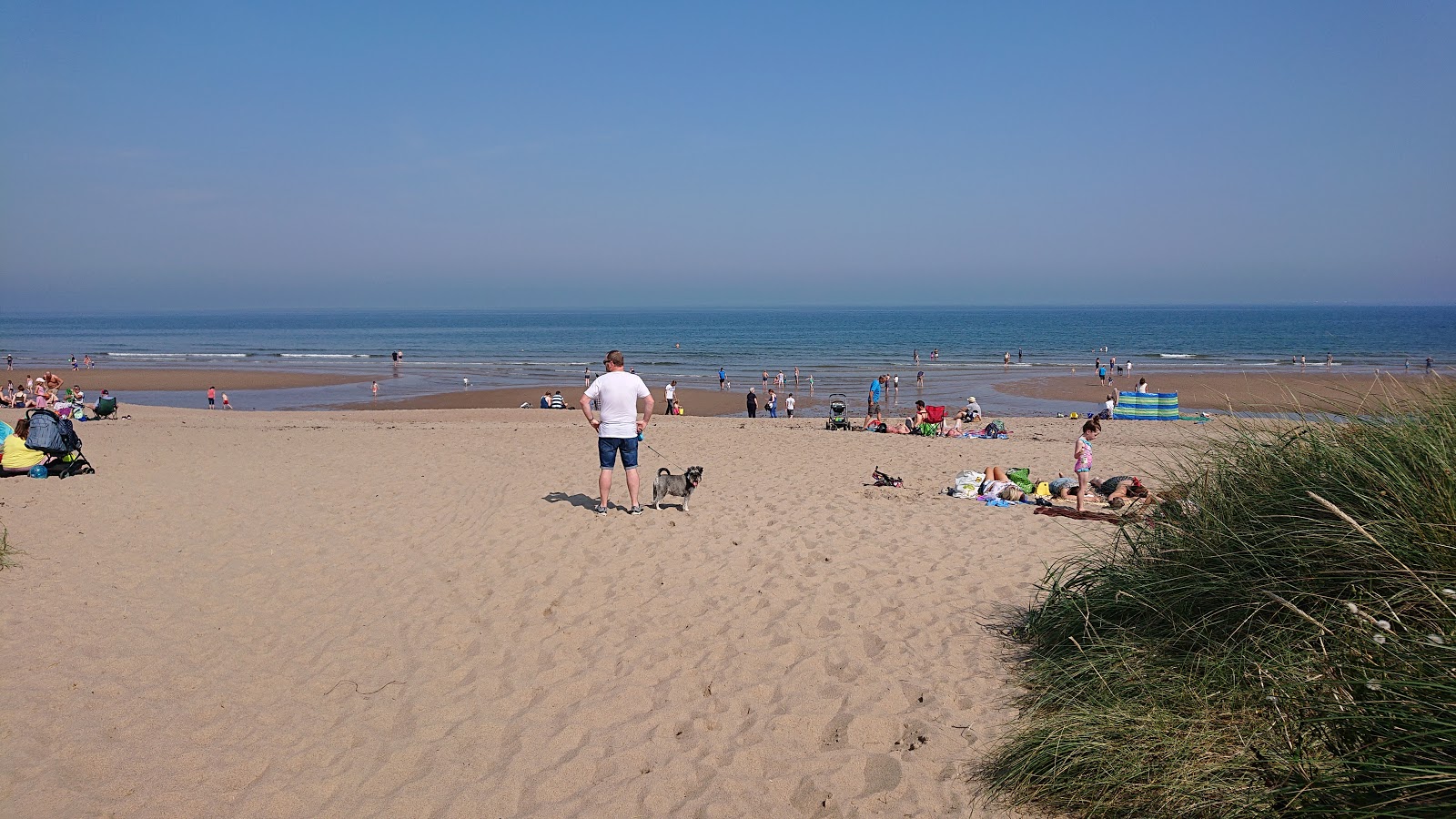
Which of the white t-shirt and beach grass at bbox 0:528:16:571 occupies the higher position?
the white t-shirt

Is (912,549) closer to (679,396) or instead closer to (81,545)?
(81,545)

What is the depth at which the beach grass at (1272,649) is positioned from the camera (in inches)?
93.5

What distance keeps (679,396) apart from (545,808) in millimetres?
31016

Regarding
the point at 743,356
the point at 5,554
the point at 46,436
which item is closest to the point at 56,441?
the point at 46,436

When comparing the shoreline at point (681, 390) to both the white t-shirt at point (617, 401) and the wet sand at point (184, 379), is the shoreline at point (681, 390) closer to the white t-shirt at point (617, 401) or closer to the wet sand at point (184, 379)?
the wet sand at point (184, 379)

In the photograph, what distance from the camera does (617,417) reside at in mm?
8031

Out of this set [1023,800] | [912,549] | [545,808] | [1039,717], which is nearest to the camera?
[1023,800]

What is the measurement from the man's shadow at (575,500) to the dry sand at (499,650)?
63 millimetres

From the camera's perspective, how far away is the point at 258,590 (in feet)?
20.2

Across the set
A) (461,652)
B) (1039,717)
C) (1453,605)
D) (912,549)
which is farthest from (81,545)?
(1453,605)

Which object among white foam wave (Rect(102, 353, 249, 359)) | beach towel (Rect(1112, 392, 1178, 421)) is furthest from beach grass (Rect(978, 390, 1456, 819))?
white foam wave (Rect(102, 353, 249, 359))

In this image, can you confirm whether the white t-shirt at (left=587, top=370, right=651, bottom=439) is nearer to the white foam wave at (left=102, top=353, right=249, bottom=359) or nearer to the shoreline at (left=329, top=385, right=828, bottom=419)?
the shoreline at (left=329, top=385, right=828, bottom=419)

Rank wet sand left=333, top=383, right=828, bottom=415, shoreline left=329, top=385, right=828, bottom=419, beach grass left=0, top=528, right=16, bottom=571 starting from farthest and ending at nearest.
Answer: wet sand left=333, top=383, right=828, bottom=415
shoreline left=329, top=385, right=828, bottom=419
beach grass left=0, top=528, right=16, bottom=571

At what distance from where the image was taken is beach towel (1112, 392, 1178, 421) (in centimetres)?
2281
